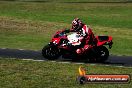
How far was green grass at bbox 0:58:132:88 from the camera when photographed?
50.5ft

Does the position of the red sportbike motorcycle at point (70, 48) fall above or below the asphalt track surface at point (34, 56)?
above

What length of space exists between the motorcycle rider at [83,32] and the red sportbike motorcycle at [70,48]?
0.20m

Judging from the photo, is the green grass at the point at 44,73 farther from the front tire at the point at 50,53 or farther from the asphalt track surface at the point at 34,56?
the asphalt track surface at the point at 34,56

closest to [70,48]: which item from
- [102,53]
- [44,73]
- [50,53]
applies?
[50,53]

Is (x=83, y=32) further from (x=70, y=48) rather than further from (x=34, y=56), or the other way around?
(x=34, y=56)

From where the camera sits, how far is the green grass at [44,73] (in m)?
15.4

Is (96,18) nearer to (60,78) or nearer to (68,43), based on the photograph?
(68,43)

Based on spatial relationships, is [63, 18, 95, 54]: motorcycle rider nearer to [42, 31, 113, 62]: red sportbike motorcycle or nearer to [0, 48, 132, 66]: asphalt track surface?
[42, 31, 113, 62]: red sportbike motorcycle

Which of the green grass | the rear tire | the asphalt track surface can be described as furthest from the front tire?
the rear tire

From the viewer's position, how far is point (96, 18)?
169 feet

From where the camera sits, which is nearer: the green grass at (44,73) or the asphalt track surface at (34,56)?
the green grass at (44,73)

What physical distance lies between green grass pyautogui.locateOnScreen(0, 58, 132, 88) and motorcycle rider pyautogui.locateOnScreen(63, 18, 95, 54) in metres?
1.47

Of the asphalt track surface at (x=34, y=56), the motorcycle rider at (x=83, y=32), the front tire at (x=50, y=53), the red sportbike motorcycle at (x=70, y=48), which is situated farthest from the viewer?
the asphalt track surface at (x=34, y=56)

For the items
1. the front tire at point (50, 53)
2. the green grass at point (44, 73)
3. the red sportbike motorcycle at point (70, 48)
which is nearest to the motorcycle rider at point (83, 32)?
the red sportbike motorcycle at point (70, 48)
